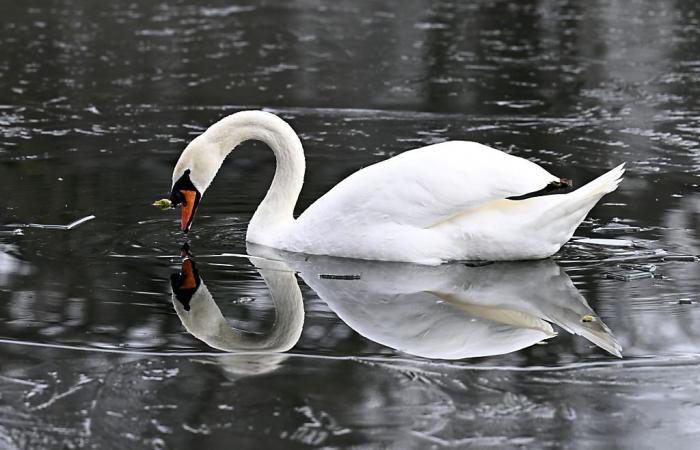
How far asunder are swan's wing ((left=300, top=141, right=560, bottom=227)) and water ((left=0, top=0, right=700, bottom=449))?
293mm

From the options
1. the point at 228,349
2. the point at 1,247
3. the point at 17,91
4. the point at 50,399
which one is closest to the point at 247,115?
the point at 1,247

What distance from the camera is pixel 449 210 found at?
21.5 ft

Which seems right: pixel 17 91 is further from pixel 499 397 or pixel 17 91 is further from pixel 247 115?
pixel 499 397

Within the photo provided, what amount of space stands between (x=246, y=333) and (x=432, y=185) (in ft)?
4.70

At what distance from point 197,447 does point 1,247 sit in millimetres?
Result: 3052

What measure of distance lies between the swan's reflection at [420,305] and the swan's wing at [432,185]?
272mm

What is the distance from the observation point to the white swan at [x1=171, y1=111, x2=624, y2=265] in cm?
649

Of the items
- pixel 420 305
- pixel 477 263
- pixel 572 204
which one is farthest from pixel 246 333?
pixel 572 204

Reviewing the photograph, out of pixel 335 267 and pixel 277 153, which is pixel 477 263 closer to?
pixel 335 267

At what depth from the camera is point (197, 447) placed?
4.26 m

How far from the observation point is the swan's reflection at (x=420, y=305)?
5.45m

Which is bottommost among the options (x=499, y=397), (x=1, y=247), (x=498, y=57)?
(x=498, y=57)

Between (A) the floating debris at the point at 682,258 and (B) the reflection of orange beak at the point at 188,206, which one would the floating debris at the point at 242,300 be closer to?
(B) the reflection of orange beak at the point at 188,206

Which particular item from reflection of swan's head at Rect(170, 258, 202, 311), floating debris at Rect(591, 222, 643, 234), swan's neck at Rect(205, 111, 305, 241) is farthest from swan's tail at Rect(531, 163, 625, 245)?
reflection of swan's head at Rect(170, 258, 202, 311)
